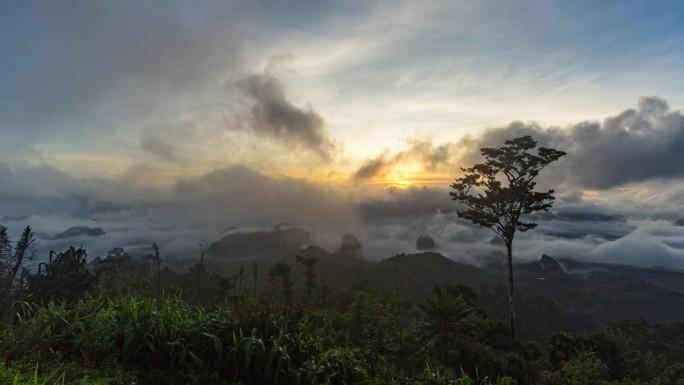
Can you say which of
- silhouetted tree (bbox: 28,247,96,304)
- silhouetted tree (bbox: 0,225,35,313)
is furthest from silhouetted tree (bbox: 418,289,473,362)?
silhouetted tree (bbox: 0,225,35,313)

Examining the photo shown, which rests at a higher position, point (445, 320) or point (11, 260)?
point (11, 260)

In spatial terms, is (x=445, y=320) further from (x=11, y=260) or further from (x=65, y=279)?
(x=11, y=260)

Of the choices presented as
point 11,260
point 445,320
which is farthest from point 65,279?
point 445,320

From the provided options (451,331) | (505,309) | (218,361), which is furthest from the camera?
(505,309)

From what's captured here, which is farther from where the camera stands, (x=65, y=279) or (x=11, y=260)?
(x=65, y=279)

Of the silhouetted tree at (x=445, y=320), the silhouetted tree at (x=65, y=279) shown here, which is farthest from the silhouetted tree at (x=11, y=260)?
the silhouetted tree at (x=445, y=320)

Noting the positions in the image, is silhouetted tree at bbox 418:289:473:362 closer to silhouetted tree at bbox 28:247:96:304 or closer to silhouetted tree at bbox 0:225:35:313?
silhouetted tree at bbox 28:247:96:304

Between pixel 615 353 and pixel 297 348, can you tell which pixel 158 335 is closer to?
pixel 297 348

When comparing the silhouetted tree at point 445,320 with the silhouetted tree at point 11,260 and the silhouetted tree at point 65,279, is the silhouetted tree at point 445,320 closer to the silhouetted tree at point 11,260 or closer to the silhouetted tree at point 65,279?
the silhouetted tree at point 65,279

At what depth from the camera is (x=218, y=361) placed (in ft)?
23.9

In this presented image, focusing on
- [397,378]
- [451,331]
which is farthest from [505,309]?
[397,378]

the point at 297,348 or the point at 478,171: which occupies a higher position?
the point at 478,171

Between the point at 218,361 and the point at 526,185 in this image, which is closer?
the point at 218,361

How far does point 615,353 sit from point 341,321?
2592 cm
